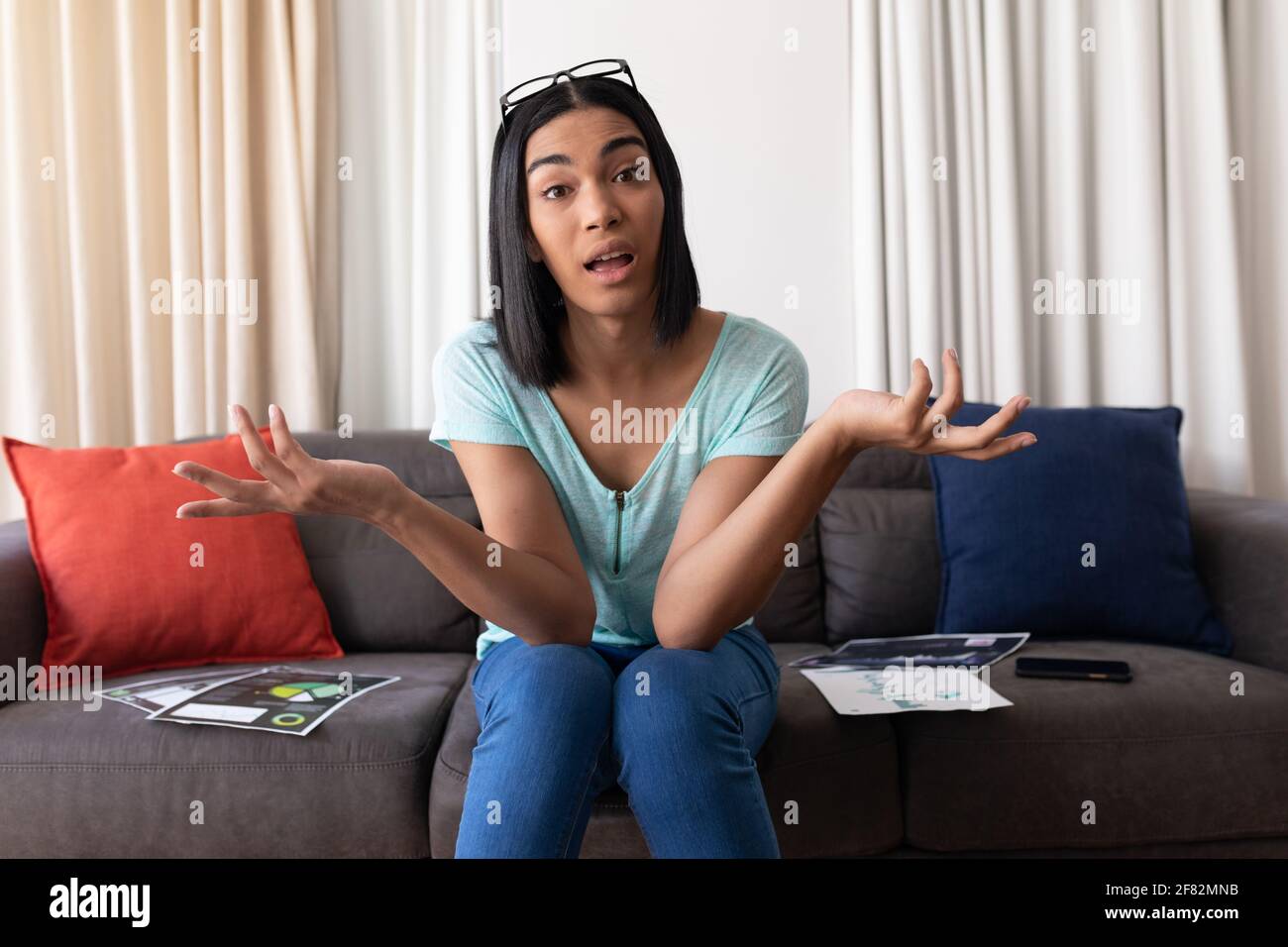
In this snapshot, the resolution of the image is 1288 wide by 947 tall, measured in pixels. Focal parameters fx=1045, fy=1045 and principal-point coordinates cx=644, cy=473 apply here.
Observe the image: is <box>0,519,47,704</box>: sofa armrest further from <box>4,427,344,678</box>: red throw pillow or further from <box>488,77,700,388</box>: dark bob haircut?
<box>488,77,700,388</box>: dark bob haircut

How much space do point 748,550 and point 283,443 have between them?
21.0 inches

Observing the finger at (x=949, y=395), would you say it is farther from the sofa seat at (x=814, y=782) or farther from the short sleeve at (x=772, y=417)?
the sofa seat at (x=814, y=782)

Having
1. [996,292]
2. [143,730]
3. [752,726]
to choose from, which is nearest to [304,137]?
[143,730]

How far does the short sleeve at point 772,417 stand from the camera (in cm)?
137

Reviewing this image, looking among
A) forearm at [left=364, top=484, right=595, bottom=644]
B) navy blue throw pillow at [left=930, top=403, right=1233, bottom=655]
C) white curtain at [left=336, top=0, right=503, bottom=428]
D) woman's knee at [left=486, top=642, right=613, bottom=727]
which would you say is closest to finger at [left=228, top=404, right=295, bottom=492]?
forearm at [left=364, top=484, right=595, bottom=644]

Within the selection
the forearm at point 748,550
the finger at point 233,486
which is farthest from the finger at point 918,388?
the finger at point 233,486

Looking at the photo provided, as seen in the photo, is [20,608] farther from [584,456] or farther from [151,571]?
[584,456]

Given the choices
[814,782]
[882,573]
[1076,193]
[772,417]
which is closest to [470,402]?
[772,417]

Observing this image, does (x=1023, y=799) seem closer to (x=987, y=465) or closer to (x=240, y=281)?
(x=987, y=465)

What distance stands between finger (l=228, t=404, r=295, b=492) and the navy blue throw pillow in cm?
141

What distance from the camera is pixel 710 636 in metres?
1.28

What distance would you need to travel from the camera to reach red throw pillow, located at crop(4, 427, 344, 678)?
1.80 m

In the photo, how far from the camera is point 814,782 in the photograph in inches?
58.7

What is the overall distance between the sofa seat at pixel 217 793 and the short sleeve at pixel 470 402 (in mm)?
468
